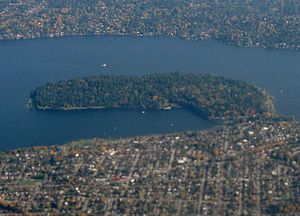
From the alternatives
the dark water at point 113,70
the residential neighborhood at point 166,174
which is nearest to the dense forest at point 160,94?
the dark water at point 113,70

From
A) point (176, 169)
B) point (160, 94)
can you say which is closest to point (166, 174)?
point (176, 169)

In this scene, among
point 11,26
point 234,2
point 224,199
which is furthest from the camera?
point 234,2

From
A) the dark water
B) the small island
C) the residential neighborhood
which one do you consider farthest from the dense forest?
the residential neighborhood

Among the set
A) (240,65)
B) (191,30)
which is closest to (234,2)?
(191,30)

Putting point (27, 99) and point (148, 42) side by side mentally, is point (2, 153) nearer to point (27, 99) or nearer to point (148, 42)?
point (27, 99)

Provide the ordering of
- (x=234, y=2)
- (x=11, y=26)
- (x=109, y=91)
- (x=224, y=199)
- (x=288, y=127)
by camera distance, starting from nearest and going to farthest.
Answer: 1. (x=224, y=199)
2. (x=288, y=127)
3. (x=109, y=91)
4. (x=11, y=26)
5. (x=234, y=2)

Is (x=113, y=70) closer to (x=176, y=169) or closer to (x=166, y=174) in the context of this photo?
(x=176, y=169)
